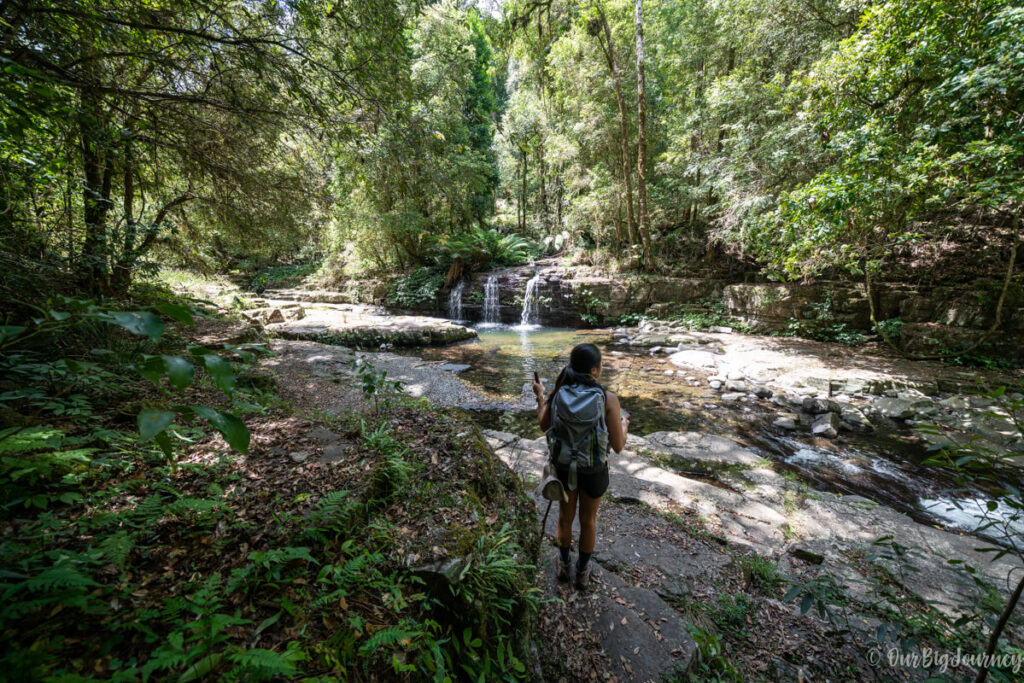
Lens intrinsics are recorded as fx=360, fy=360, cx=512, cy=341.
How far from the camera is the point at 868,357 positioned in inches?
342

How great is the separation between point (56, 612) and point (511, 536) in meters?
1.86

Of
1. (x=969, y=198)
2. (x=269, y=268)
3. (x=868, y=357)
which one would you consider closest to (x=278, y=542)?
(x=969, y=198)

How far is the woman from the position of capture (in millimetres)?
2516

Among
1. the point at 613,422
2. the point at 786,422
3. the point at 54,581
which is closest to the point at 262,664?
the point at 54,581

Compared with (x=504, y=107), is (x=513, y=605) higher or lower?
lower

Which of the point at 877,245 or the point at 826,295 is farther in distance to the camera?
the point at 826,295

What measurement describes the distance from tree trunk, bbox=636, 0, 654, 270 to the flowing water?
5.24 m

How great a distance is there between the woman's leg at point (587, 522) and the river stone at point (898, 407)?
22.5ft

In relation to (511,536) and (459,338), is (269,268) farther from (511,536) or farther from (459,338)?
(511,536)

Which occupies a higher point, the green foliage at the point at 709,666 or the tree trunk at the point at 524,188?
the tree trunk at the point at 524,188

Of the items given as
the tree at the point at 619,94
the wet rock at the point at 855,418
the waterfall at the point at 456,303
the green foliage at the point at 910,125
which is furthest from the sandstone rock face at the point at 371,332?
the wet rock at the point at 855,418

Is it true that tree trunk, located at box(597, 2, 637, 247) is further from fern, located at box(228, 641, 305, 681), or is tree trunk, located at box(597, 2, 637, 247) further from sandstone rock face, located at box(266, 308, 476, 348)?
fern, located at box(228, 641, 305, 681)

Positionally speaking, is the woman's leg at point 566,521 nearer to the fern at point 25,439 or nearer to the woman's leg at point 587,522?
the woman's leg at point 587,522

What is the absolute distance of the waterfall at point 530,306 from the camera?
1579 centimetres
